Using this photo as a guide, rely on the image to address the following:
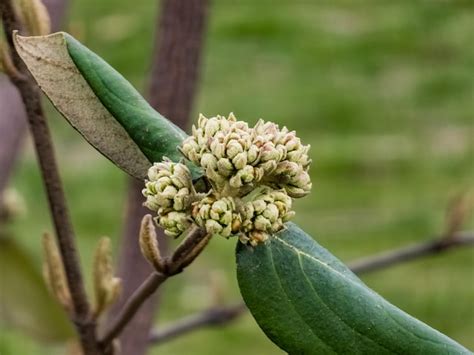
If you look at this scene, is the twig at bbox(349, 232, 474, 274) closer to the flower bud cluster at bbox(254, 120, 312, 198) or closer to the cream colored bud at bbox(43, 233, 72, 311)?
the cream colored bud at bbox(43, 233, 72, 311)

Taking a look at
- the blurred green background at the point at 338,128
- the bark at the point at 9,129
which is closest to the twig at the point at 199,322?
the bark at the point at 9,129

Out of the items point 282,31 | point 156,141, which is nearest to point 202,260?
point 282,31

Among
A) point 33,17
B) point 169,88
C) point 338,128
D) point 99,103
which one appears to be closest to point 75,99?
point 99,103

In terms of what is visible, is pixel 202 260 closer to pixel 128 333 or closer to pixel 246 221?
pixel 128 333

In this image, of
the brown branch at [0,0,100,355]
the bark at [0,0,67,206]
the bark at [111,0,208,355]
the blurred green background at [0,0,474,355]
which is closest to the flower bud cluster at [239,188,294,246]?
the brown branch at [0,0,100,355]

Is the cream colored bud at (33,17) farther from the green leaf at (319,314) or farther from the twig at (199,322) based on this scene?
the twig at (199,322)

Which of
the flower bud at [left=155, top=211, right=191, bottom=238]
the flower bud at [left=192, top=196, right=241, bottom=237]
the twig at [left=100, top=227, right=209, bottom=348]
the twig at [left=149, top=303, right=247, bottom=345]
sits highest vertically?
the flower bud at [left=192, top=196, right=241, bottom=237]
